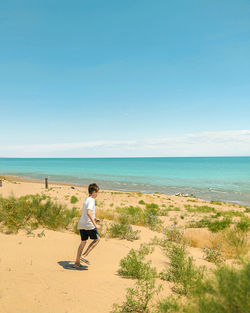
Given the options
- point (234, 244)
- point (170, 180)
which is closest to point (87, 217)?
point (234, 244)

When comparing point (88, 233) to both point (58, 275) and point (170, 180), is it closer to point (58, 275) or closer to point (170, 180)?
point (58, 275)

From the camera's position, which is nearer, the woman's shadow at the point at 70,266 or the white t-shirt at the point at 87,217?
the white t-shirt at the point at 87,217

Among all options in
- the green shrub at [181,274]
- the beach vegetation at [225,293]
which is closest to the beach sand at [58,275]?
the green shrub at [181,274]

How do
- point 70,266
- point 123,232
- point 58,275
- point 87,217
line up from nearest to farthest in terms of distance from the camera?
point 58,275 → point 87,217 → point 70,266 → point 123,232

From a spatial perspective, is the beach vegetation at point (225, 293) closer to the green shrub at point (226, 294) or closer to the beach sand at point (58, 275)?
the green shrub at point (226, 294)

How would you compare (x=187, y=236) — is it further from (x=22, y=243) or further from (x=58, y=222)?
(x=22, y=243)

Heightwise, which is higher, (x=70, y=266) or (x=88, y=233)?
(x=88, y=233)

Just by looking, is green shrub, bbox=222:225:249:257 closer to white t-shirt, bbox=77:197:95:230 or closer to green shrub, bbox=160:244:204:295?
green shrub, bbox=160:244:204:295

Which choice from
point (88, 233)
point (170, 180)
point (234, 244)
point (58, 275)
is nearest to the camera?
point (58, 275)

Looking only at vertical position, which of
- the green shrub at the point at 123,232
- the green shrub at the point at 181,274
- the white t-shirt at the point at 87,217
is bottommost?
the green shrub at the point at 123,232

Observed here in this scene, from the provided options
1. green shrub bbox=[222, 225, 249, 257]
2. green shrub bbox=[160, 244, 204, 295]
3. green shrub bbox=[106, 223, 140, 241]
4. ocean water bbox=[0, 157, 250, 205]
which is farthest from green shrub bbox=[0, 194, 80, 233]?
ocean water bbox=[0, 157, 250, 205]

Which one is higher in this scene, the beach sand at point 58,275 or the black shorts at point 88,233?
the black shorts at point 88,233

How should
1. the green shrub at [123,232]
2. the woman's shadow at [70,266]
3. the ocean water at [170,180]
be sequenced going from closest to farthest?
the woman's shadow at [70,266] → the green shrub at [123,232] → the ocean water at [170,180]

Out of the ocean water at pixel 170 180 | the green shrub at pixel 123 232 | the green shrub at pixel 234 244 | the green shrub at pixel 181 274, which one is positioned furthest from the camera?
the ocean water at pixel 170 180
